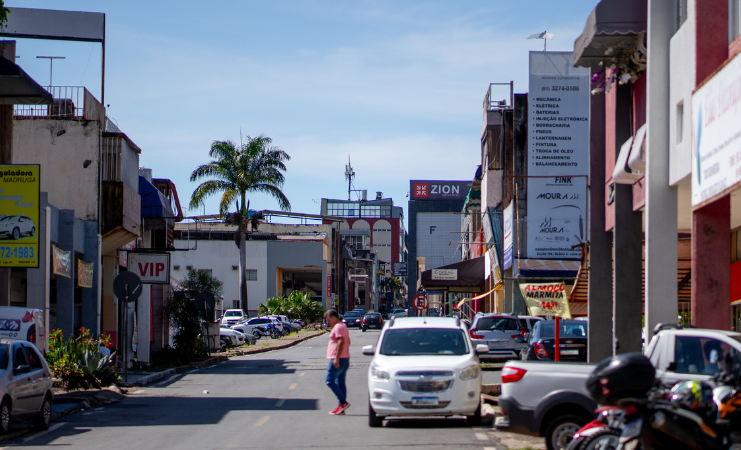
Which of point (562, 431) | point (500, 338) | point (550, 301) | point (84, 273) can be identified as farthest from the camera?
point (500, 338)

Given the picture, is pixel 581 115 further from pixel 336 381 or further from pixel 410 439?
pixel 410 439

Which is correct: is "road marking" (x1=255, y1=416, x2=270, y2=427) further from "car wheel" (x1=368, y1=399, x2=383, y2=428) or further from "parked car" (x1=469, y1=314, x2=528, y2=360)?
"parked car" (x1=469, y1=314, x2=528, y2=360)

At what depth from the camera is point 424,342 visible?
14578 millimetres

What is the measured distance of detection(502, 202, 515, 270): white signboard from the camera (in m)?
42.8

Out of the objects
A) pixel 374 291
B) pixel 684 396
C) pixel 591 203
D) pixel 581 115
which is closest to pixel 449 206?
pixel 374 291

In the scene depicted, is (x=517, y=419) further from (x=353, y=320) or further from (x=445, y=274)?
(x=353, y=320)

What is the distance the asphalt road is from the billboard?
5656 inches

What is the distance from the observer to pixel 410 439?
12.2m

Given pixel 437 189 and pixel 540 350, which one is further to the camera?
pixel 437 189

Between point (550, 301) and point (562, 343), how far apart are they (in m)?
1.45

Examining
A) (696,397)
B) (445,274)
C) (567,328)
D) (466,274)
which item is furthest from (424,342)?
(466,274)

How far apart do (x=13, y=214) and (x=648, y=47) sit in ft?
48.5

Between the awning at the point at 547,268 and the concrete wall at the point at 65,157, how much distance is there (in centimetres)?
1920

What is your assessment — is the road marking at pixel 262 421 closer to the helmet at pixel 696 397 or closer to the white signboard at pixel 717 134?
the white signboard at pixel 717 134
